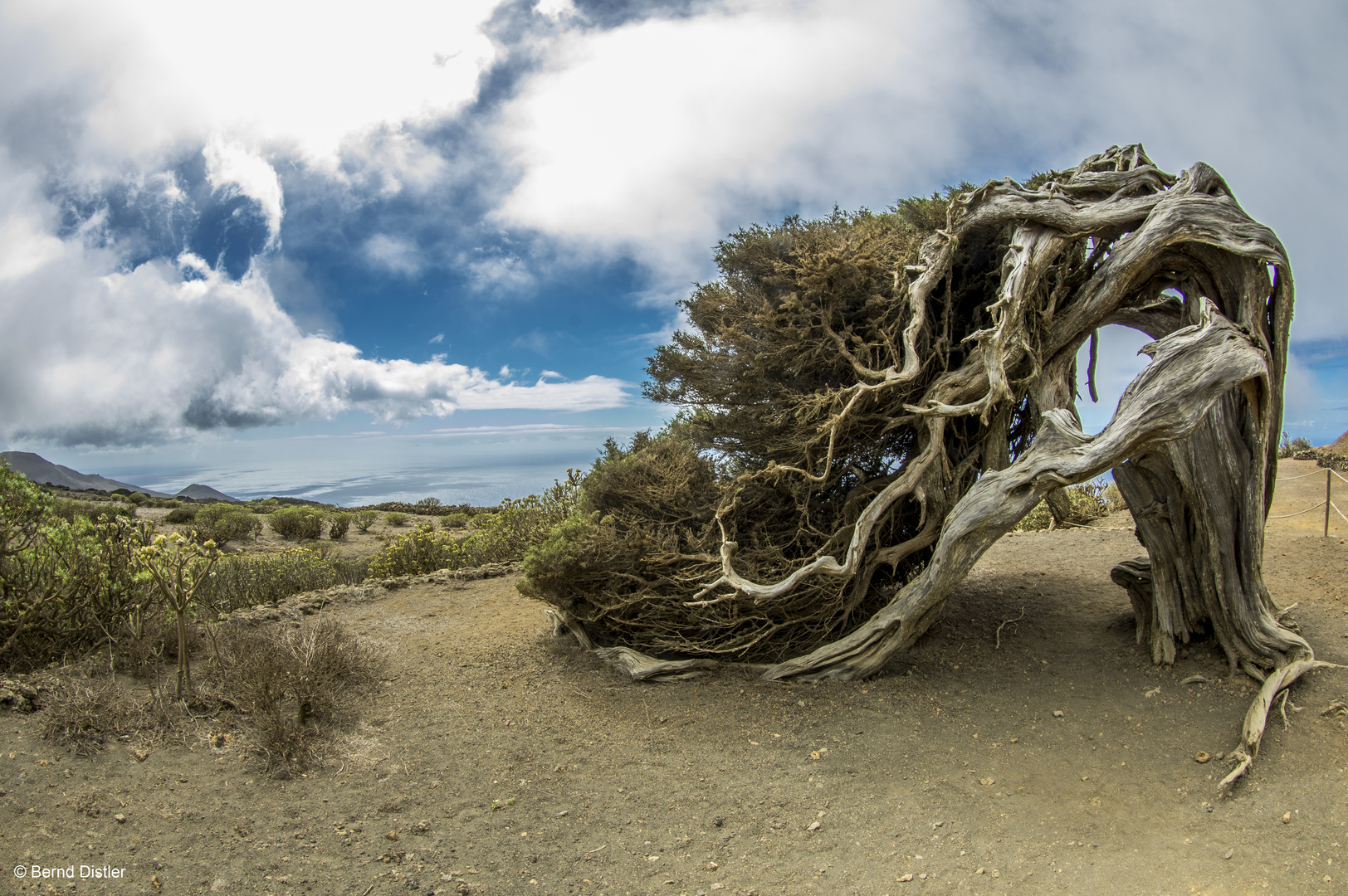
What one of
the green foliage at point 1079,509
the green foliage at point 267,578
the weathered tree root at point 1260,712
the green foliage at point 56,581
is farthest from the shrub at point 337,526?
the weathered tree root at point 1260,712

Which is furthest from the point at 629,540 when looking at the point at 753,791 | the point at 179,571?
the point at 179,571

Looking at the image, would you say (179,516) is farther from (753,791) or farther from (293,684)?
(753,791)

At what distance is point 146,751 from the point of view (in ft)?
17.7

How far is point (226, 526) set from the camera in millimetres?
19672

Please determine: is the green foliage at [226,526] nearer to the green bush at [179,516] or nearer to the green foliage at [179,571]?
the green bush at [179,516]

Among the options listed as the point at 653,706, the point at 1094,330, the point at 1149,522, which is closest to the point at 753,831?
the point at 653,706

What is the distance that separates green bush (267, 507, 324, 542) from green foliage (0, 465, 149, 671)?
14.8 m

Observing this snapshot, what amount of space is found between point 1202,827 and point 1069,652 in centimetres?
268

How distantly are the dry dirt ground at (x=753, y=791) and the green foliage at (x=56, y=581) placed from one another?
1704 mm

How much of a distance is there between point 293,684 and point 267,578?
732 cm

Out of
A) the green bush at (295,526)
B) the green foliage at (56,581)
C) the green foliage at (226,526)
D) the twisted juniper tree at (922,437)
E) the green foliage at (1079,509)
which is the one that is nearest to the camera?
the twisted juniper tree at (922,437)

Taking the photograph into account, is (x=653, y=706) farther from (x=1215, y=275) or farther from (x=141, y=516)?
(x=141, y=516)

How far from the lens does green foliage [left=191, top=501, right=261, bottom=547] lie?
19516 mm

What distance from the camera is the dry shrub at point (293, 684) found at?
5.52 m
